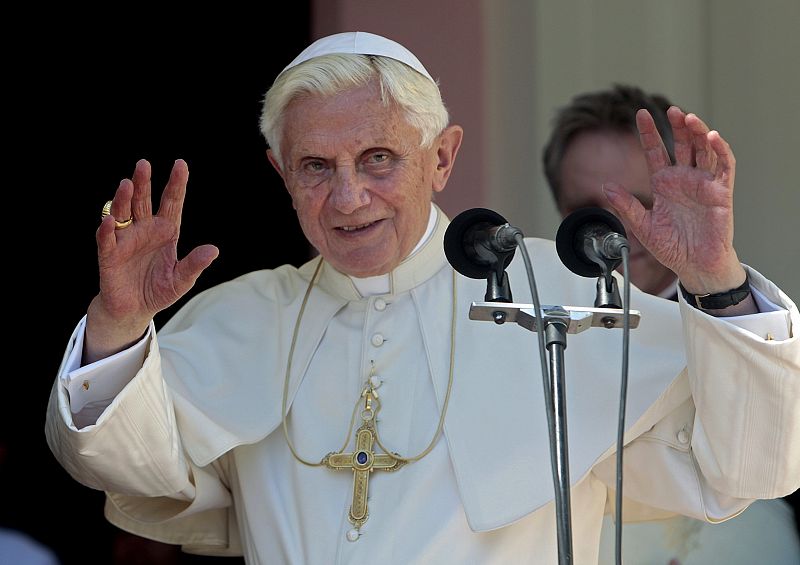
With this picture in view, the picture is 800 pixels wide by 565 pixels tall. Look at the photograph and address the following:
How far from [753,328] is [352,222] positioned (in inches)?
40.3

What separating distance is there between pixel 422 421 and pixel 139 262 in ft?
2.62

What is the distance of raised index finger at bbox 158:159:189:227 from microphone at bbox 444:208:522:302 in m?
0.69

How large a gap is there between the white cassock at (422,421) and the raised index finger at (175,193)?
11.9 inches

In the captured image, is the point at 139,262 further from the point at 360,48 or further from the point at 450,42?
the point at 450,42

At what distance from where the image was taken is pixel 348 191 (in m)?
3.33

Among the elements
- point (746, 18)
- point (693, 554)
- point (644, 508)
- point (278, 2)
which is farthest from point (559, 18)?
point (644, 508)

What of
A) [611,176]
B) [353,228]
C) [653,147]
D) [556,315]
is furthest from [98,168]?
[556,315]

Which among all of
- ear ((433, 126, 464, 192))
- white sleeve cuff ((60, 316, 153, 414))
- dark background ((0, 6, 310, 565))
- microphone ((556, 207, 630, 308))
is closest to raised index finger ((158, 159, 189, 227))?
white sleeve cuff ((60, 316, 153, 414))

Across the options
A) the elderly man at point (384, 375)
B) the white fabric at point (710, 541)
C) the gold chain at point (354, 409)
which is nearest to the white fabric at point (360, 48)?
the elderly man at point (384, 375)

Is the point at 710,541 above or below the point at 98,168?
below

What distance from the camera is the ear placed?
3576 mm

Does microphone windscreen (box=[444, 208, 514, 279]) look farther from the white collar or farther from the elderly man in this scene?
the white collar

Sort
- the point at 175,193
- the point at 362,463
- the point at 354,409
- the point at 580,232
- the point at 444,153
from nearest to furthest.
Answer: the point at 580,232
the point at 175,193
the point at 362,463
the point at 354,409
the point at 444,153

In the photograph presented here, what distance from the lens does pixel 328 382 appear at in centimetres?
354
